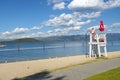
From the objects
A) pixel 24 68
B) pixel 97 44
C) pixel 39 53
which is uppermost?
pixel 97 44

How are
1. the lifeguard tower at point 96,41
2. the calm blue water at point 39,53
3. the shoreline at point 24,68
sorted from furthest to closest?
1. the calm blue water at point 39,53
2. the lifeguard tower at point 96,41
3. the shoreline at point 24,68

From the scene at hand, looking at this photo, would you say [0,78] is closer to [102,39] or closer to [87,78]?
[87,78]

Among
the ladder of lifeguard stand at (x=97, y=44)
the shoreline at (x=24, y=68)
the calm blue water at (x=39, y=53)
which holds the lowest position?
the calm blue water at (x=39, y=53)

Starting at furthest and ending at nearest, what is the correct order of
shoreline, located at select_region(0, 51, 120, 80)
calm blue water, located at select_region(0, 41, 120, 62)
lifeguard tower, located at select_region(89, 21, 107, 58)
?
calm blue water, located at select_region(0, 41, 120, 62)
lifeguard tower, located at select_region(89, 21, 107, 58)
shoreline, located at select_region(0, 51, 120, 80)

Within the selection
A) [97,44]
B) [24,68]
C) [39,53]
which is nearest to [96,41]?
[97,44]

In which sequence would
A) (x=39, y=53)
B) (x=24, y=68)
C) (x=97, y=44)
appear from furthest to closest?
(x=39, y=53) → (x=97, y=44) → (x=24, y=68)

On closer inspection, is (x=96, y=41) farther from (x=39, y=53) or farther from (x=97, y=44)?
(x=39, y=53)

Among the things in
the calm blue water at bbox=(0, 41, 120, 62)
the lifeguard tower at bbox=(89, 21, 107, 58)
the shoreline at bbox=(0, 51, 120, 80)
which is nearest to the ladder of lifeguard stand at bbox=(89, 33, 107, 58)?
the lifeguard tower at bbox=(89, 21, 107, 58)

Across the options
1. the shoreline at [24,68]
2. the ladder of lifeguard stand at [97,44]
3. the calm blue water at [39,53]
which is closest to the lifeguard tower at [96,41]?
the ladder of lifeguard stand at [97,44]

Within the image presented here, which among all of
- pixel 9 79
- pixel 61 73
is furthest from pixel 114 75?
pixel 9 79

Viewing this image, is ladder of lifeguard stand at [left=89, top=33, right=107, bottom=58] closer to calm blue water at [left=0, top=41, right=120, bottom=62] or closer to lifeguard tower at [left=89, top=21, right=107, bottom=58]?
lifeguard tower at [left=89, top=21, right=107, bottom=58]

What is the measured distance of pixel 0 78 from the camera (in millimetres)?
14586

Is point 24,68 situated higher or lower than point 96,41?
lower

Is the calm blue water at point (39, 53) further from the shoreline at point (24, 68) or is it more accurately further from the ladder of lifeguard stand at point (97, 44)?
the shoreline at point (24, 68)
